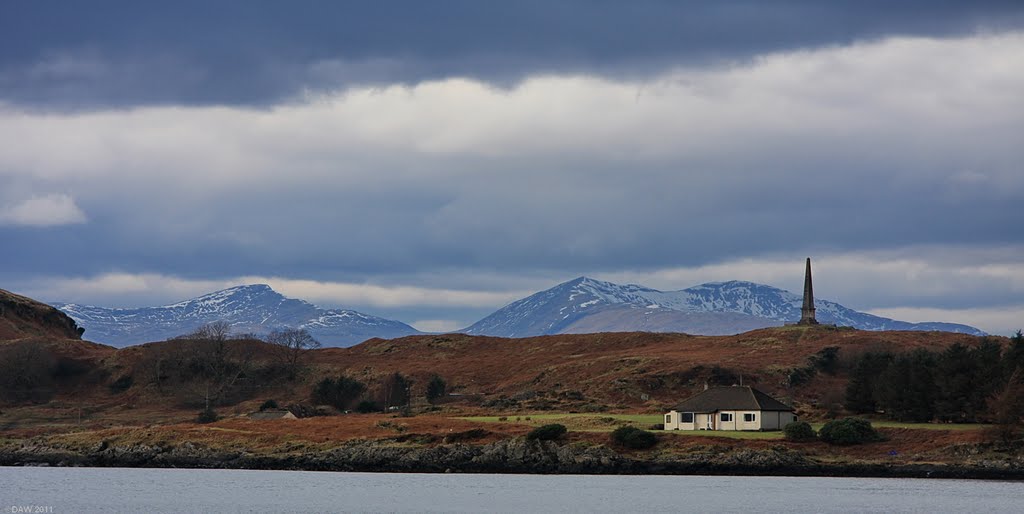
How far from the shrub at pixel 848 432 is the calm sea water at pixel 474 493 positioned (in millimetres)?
6468

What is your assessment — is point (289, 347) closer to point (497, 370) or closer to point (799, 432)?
point (497, 370)

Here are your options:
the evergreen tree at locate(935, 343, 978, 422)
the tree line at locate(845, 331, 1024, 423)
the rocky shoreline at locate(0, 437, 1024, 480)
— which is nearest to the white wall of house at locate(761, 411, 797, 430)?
the tree line at locate(845, 331, 1024, 423)

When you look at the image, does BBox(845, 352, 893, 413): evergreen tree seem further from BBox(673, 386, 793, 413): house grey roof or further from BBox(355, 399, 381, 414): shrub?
BBox(355, 399, 381, 414): shrub

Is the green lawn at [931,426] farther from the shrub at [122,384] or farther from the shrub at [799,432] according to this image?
the shrub at [122,384]

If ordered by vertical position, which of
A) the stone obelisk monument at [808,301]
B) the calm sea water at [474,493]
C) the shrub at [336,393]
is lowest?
the calm sea water at [474,493]

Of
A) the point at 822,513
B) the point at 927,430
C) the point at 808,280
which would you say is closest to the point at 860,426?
the point at 927,430

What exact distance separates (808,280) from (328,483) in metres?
94.2

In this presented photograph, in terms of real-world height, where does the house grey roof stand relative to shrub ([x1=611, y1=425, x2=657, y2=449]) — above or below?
above

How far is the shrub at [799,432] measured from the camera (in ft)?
315

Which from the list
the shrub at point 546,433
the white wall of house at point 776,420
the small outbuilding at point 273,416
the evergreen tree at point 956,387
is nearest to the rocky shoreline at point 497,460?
the shrub at point 546,433

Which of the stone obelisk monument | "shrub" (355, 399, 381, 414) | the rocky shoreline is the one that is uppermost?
the stone obelisk monument

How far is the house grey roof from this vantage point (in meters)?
105

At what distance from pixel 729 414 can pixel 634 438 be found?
1253 centimetres

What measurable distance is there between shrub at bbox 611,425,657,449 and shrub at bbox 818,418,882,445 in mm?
13142
